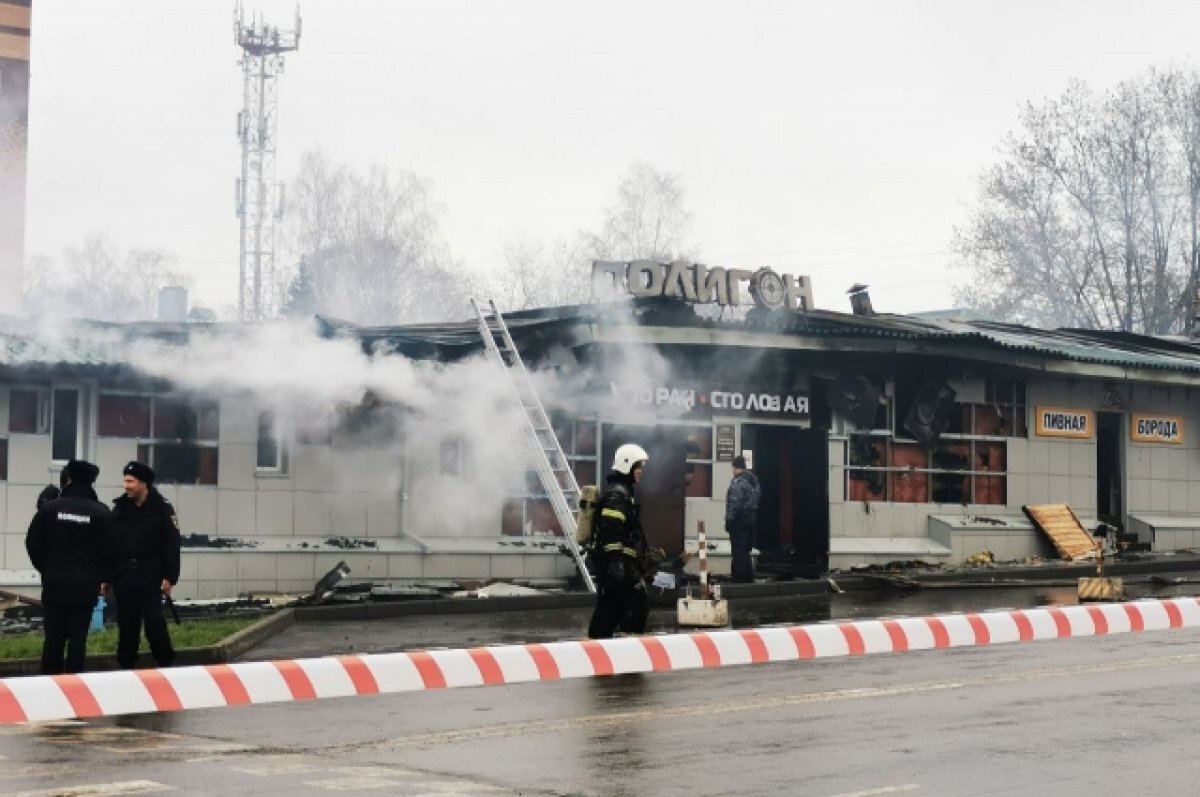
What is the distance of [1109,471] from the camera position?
34.4 metres

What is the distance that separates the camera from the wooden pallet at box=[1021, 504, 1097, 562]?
104 ft

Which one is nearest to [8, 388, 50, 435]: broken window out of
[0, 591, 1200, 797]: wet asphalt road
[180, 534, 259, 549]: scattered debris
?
[180, 534, 259, 549]: scattered debris

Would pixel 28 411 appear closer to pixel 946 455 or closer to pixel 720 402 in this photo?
pixel 720 402

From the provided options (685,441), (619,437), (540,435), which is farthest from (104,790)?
(685,441)

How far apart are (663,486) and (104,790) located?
1975 centimetres

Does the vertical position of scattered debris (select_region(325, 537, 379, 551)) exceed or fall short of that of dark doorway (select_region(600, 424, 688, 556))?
it falls short

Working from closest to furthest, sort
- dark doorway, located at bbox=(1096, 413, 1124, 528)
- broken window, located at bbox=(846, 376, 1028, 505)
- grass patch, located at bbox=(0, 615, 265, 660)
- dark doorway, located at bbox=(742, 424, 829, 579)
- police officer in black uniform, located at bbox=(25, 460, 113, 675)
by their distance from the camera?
police officer in black uniform, located at bbox=(25, 460, 113, 675) < grass patch, located at bbox=(0, 615, 265, 660) < dark doorway, located at bbox=(742, 424, 829, 579) < broken window, located at bbox=(846, 376, 1028, 505) < dark doorway, located at bbox=(1096, 413, 1124, 528)

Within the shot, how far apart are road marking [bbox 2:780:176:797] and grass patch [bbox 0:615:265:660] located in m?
7.22

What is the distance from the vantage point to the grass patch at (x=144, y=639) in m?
15.9

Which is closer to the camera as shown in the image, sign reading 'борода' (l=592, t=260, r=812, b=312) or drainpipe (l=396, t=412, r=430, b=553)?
drainpipe (l=396, t=412, r=430, b=553)

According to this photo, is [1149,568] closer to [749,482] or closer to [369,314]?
[749,482]

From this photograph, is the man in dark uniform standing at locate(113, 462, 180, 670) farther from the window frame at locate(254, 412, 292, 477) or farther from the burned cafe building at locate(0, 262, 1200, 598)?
the window frame at locate(254, 412, 292, 477)

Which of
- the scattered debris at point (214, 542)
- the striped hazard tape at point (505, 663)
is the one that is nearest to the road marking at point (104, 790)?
the striped hazard tape at point (505, 663)

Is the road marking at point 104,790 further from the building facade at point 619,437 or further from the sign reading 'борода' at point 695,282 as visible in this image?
the sign reading 'борода' at point 695,282
